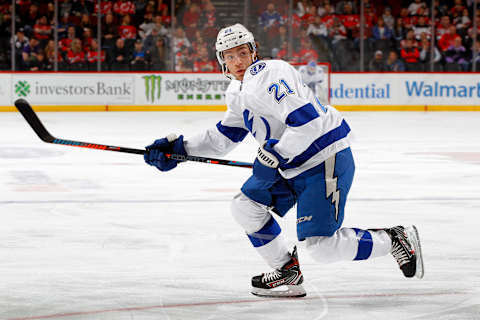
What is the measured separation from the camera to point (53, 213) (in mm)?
4695

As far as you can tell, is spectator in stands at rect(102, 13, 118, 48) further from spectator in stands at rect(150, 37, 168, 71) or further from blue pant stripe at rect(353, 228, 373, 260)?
blue pant stripe at rect(353, 228, 373, 260)

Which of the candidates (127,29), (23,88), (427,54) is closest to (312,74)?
(427,54)

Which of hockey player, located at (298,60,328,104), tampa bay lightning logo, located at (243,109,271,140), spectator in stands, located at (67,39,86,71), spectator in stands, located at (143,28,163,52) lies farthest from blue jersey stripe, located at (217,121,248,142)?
spectator in stands, located at (143,28,163,52)

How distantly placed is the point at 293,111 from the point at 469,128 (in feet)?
25.8

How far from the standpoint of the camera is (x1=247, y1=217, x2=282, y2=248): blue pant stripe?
117 inches

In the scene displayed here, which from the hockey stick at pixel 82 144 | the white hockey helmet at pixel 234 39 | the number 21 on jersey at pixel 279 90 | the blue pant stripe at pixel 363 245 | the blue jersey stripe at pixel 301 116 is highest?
the white hockey helmet at pixel 234 39

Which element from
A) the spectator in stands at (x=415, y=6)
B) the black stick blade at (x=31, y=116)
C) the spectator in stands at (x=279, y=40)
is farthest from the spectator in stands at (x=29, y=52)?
the black stick blade at (x=31, y=116)

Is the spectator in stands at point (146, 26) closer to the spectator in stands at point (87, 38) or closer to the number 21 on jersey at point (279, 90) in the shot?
the spectator in stands at point (87, 38)

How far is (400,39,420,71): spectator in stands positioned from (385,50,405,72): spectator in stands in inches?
3.9

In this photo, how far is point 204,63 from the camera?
1284cm

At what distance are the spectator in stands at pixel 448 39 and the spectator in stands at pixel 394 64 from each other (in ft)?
2.45

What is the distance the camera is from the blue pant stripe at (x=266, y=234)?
2963 millimetres

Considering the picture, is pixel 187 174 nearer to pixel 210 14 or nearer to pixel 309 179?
pixel 309 179

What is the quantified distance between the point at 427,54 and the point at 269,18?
8.54 feet
